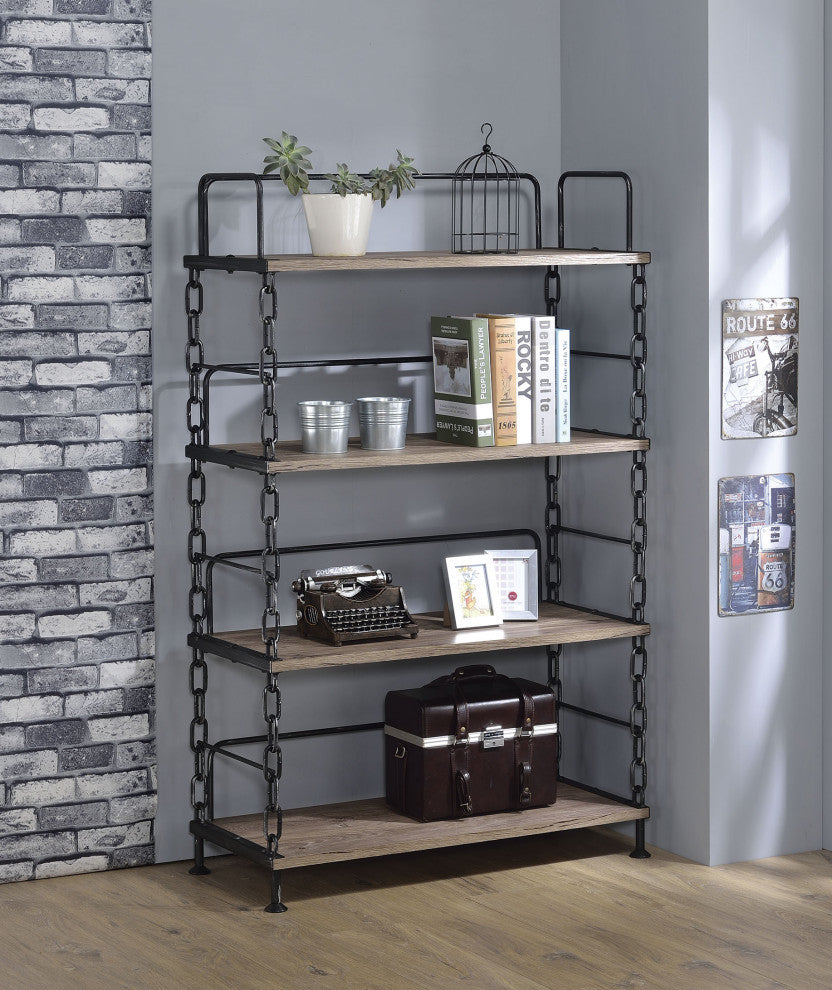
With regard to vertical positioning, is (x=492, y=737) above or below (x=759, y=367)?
below

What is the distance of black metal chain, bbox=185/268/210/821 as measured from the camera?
154 inches

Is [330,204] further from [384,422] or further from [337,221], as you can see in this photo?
[384,422]

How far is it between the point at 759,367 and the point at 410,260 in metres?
0.91

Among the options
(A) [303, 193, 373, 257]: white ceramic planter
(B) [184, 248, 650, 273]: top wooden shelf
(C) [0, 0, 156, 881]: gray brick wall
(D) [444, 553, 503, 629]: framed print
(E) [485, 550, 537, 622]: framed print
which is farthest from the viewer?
(E) [485, 550, 537, 622]: framed print

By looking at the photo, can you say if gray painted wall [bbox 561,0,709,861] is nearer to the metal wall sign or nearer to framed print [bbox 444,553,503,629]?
the metal wall sign

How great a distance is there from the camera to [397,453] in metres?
3.78

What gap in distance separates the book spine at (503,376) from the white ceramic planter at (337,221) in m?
0.39

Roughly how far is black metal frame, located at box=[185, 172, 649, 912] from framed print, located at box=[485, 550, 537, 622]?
0.71ft

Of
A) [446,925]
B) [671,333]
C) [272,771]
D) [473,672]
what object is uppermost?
[671,333]


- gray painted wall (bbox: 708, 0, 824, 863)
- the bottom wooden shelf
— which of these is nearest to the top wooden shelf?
gray painted wall (bbox: 708, 0, 824, 863)

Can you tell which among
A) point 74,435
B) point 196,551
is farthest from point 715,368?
point 74,435

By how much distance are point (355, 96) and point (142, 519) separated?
1.21 meters

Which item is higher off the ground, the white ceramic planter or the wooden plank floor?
the white ceramic planter

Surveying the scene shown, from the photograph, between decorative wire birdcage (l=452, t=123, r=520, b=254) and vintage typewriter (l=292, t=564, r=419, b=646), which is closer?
vintage typewriter (l=292, t=564, r=419, b=646)
